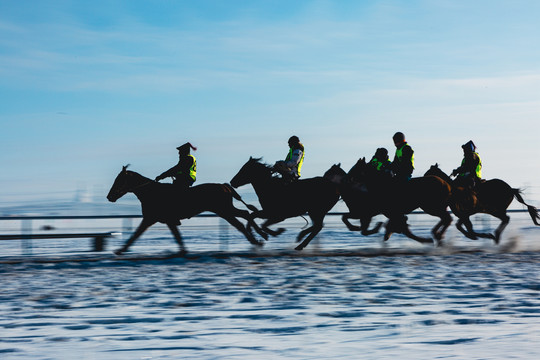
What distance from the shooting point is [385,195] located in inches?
643

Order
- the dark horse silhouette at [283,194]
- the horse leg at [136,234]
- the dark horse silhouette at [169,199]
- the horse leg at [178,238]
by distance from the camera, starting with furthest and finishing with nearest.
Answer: the dark horse silhouette at [283,194] < the dark horse silhouette at [169,199] < the horse leg at [178,238] < the horse leg at [136,234]

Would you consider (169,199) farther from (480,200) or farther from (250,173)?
(480,200)

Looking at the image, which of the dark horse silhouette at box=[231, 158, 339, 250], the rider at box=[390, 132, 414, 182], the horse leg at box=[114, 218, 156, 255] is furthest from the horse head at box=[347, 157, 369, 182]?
the horse leg at box=[114, 218, 156, 255]

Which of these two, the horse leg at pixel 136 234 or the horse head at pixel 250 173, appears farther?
the horse head at pixel 250 173

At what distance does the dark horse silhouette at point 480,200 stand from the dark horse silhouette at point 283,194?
9.88 feet

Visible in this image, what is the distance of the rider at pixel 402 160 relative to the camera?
16.5m

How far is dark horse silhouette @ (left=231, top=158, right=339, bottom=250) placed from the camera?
51.6ft

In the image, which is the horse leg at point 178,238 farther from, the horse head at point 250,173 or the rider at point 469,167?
the rider at point 469,167

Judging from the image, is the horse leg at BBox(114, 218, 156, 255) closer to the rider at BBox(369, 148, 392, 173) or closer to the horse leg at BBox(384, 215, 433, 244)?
the rider at BBox(369, 148, 392, 173)

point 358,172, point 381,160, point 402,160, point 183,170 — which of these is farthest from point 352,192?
point 183,170

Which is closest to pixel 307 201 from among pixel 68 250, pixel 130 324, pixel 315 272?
pixel 315 272

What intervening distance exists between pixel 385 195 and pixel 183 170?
4196mm

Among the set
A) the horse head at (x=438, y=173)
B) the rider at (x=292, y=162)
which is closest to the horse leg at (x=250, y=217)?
the rider at (x=292, y=162)

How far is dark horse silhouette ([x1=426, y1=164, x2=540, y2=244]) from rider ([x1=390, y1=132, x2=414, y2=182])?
1217 millimetres
